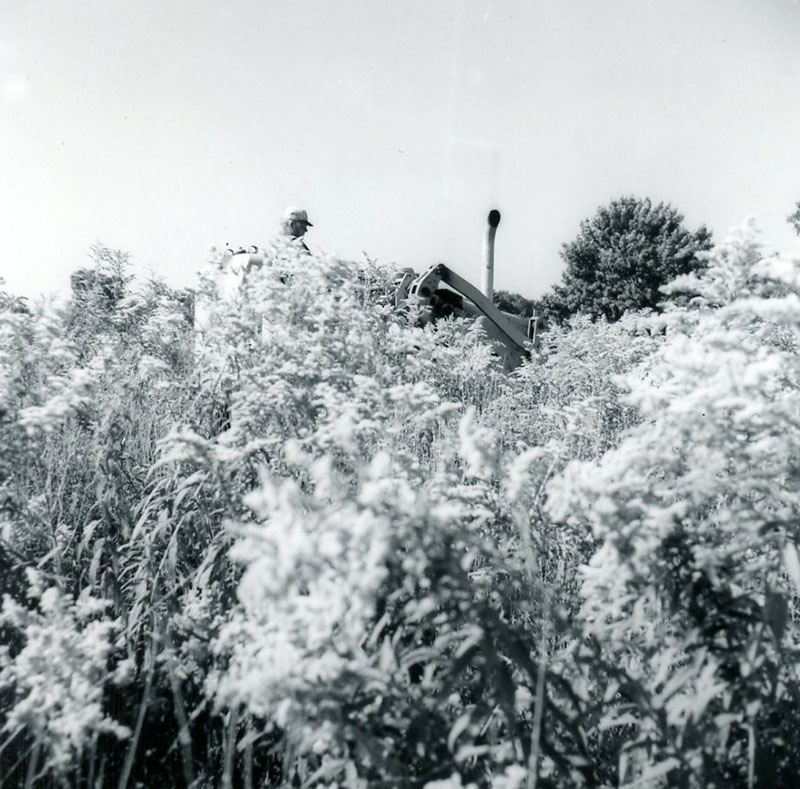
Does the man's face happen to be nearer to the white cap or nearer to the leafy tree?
the white cap

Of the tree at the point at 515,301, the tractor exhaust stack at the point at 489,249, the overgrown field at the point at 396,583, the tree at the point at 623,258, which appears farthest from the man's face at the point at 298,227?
the tree at the point at 515,301

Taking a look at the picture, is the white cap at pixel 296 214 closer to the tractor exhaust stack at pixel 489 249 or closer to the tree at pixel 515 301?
the tractor exhaust stack at pixel 489 249

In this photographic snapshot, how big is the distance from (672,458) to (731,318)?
69cm

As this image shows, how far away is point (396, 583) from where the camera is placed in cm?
176

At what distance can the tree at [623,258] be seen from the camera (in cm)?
3556

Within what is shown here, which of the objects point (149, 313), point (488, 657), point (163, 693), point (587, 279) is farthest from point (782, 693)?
point (587, 279)

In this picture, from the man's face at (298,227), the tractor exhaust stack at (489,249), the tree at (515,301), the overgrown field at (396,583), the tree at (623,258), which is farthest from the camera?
the tree at (515,301)

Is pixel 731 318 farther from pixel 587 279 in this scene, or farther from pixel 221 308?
pixel 587 279

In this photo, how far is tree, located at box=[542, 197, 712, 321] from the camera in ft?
117

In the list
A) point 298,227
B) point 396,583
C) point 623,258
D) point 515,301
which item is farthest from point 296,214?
point 515,301

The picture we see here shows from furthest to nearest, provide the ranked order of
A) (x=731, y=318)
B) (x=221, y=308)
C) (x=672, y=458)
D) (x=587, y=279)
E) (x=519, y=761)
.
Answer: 1. (x=587, y=279)
2. (x=221, y=308)
3. (x=731, y=318)
4. (x=672, y=458)
5. (x=519, y=761)

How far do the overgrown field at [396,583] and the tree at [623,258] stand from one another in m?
33.8

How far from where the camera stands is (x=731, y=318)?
2.27 metres

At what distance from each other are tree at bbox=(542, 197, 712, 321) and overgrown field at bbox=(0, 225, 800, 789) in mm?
33835
